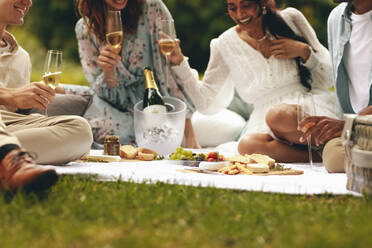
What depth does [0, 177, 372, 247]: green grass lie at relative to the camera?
1619 millimetres

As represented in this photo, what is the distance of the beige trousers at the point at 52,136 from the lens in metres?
2.86

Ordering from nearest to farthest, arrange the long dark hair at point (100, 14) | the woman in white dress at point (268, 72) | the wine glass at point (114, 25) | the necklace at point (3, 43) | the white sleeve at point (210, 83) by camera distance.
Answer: the necklace at point (3, 43) < the wine glass at point (114, 25) < the woman in white dress at point (268, 72) < the long dark hair at point (100, 14) < the white sleeve at point (210, 83)

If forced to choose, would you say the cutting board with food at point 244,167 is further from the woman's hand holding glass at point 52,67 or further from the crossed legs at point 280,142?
the woman's hand holding glass at point 52,67

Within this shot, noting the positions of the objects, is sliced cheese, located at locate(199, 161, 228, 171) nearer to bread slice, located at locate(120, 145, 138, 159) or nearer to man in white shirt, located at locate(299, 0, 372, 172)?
bread slice, located at locate(120, 145, 138, 159)

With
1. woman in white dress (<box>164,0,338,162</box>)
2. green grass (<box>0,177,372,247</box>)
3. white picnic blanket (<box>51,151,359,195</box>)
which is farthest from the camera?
woman in white dress (<box>164,0,338,162</box>)

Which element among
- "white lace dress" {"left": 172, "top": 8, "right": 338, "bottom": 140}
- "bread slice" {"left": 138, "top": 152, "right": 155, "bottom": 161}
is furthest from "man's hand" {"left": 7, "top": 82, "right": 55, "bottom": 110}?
"white lace dress" {"left": 172, "top": 8, "right": 338, "bottom": 140}

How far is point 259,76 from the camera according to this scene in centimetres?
404

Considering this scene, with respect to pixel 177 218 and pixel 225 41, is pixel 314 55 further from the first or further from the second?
pixel 177 218

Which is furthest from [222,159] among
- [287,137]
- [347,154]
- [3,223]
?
[3,223]

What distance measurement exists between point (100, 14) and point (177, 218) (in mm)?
2648

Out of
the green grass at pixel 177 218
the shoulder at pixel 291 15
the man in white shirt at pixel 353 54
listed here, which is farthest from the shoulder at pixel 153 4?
the green grass at pixel 177 218

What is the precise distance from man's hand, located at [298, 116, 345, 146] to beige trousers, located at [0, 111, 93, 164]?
1267 mm

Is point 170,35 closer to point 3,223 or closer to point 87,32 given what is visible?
point 87,32

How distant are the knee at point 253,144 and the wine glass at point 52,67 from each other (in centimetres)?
151
